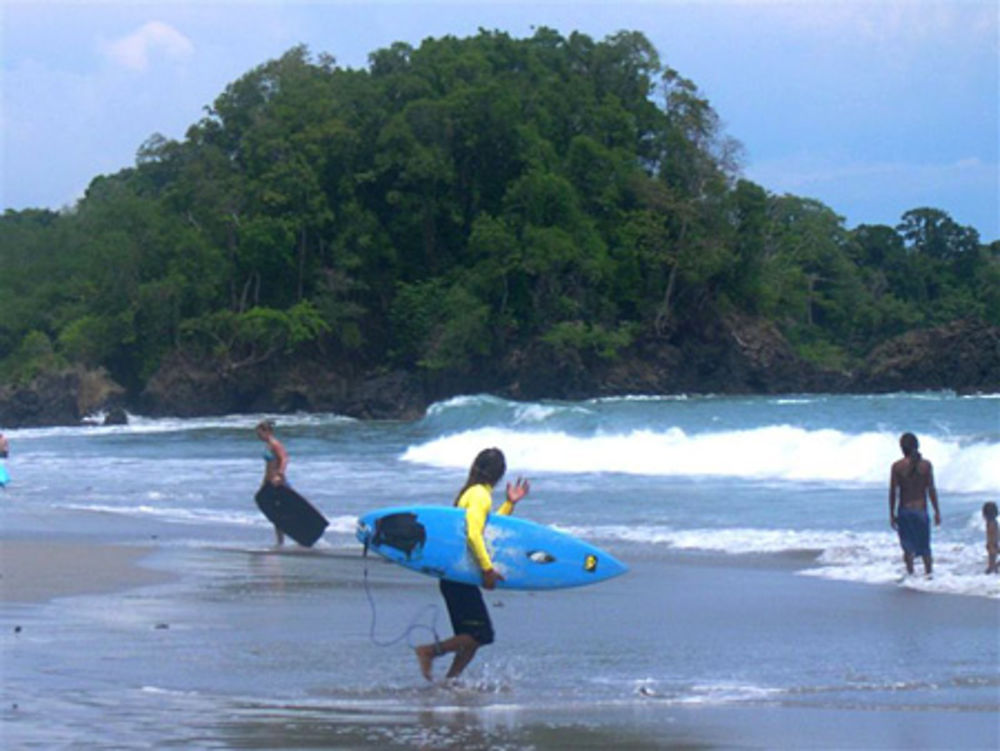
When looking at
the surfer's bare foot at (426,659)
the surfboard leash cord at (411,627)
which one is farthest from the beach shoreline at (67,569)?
the surfer's bare foot at (426,659)

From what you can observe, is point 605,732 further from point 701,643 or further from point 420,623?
point 420,623

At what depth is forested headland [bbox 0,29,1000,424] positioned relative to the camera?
5250 cm

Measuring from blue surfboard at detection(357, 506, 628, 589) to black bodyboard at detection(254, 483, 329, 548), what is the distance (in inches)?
231

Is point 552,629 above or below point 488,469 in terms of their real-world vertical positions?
below

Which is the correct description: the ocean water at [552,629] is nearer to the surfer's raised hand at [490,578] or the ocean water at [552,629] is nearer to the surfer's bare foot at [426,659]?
the surfer's bare foot at [426,659]

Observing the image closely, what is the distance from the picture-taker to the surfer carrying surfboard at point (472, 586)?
7062 millimetres

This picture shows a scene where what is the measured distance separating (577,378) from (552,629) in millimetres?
43713

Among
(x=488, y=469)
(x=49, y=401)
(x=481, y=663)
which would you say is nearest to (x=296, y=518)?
(x=481, y=663)

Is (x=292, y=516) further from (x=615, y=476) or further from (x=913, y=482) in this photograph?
(x=615, y=476)

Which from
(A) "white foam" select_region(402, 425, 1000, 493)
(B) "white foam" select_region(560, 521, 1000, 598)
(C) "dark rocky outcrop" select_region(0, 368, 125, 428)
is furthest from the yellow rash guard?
(C) "dark rocky outcrop" select_region(0, 368, 125, 428)

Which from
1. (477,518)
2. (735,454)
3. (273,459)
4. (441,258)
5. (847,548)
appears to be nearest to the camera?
(477,518)

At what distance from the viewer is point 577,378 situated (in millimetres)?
52656

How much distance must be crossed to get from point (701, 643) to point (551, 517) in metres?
8.05

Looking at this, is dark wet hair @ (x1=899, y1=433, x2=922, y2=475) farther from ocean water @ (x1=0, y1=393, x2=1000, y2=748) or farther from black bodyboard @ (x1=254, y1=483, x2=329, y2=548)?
black bodyboard @ (x1=254, y1=483, x2=329, y2=548)
